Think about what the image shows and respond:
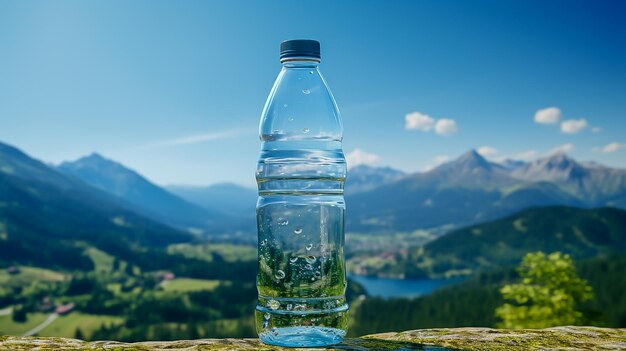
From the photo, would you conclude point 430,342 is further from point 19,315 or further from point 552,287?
point 19,315

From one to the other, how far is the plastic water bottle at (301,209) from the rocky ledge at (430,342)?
0.45 meters

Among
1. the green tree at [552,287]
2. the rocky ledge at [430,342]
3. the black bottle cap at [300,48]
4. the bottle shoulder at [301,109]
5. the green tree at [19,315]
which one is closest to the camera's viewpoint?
the rocky ledge at [430,342]

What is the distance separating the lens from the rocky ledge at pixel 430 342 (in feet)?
11.9

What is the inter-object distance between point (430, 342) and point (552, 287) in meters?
19.4

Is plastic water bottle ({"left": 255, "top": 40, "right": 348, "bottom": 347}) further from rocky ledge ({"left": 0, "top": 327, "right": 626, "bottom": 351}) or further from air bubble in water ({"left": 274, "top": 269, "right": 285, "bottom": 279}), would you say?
rocky ledge ({"left": 0, "top": 327, "right": 626, "bottom": 351})

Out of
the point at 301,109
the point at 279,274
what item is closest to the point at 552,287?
the point at 301,109

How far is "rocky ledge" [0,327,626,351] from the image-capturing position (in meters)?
3.62

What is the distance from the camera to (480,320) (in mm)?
109750

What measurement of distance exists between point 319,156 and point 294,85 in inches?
26.8

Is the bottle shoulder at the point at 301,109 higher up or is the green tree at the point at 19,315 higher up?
the bottle shoulder at the point at 301,109

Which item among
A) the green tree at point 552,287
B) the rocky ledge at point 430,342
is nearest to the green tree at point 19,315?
the green tree at point 552,287

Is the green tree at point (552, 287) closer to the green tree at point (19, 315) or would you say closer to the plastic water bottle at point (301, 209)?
the plastic water bottle at point (301, 209)

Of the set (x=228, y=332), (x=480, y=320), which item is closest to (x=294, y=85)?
(x=480, y=320)

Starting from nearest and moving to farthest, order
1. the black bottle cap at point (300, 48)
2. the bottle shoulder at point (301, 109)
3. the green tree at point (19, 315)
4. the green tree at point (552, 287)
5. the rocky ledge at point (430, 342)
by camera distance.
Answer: the rocky ledge at point (430, 342) < the black bottle cap at point (300, 48) < the bottle shoulder at point (301, 109) < the green tree at point (552, 287) < the green tree at point (19, 315)
